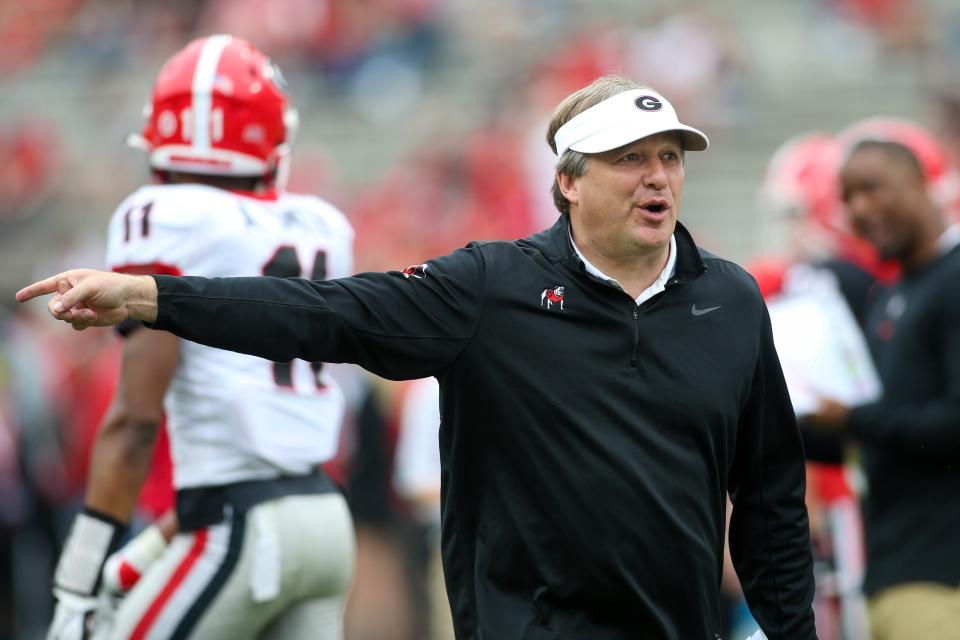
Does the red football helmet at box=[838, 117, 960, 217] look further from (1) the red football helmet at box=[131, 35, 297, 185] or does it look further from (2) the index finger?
(2) the index finger

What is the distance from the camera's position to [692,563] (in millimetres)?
3576

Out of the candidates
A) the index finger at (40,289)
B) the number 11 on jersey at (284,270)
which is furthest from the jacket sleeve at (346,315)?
the number 11 on jersey at (284,270)

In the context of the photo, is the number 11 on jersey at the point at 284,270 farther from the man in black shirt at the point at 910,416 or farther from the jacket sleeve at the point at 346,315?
the man in black shirt at the point at 910,416

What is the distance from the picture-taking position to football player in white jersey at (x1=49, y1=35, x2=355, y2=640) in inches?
167

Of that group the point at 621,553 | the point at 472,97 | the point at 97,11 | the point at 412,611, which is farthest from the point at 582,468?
the point at 97,11

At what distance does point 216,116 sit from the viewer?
181 inches

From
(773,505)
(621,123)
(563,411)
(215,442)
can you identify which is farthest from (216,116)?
(773,505)

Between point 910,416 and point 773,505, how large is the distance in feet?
4.09

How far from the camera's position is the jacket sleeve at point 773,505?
148 inches

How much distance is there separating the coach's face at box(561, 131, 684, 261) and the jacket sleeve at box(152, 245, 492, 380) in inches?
12.1

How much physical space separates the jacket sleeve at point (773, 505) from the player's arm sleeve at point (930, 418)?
3.74 feet

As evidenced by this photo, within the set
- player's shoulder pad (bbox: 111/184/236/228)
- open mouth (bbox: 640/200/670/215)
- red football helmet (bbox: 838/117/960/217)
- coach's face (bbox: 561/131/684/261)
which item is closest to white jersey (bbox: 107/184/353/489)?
player's shoulder pad (bbox: 111/184/236/228)

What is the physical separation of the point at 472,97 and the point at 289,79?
195 centimetres

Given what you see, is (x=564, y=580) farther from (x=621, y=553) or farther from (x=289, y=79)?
(x=289, y=79)
